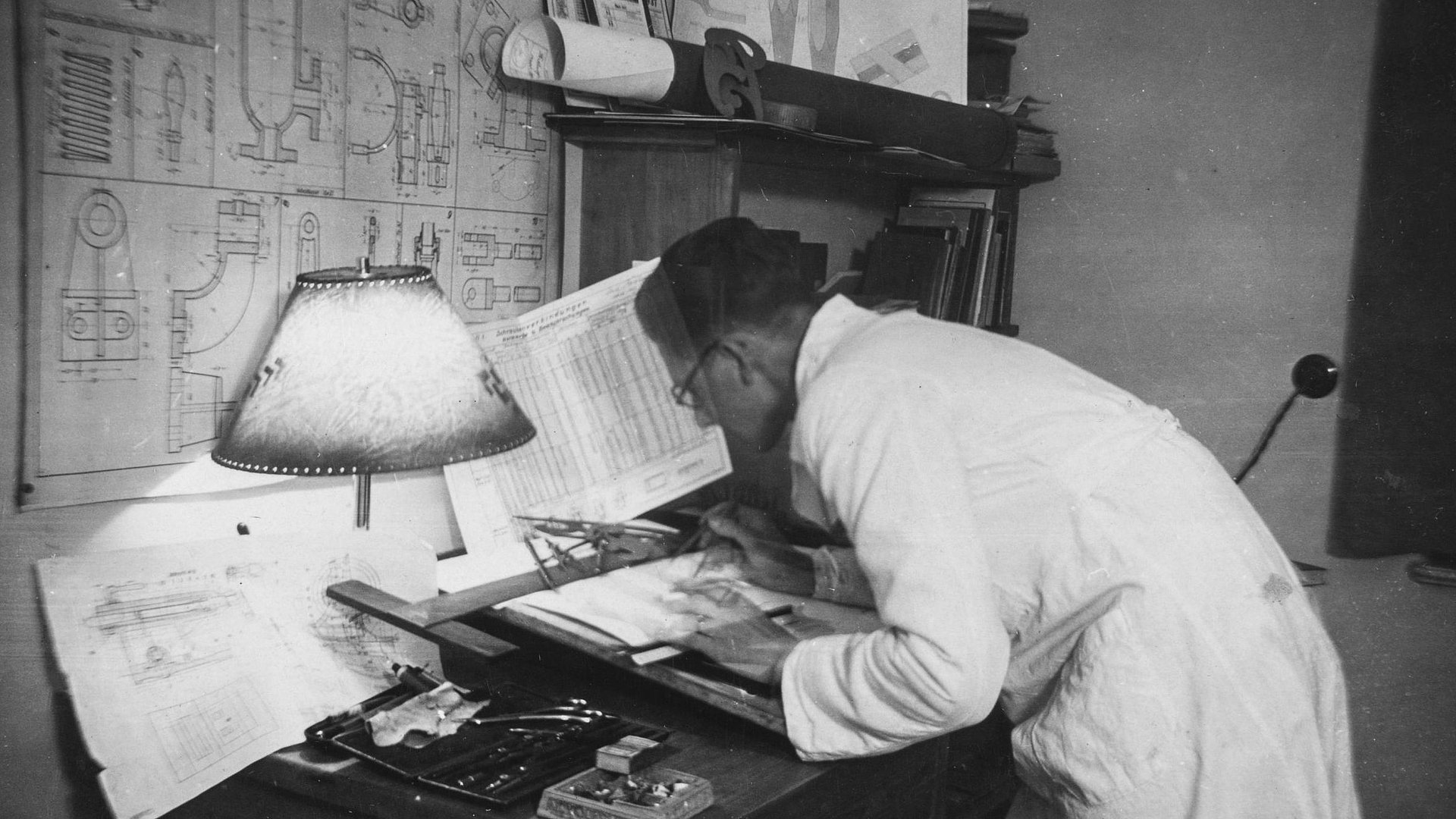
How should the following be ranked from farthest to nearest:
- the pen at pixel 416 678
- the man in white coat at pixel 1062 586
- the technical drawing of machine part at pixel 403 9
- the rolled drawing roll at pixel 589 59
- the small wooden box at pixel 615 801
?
the rolled drawing roll at pixel 589 59 < the technical drawing of machine part at pixel 403 9 < the pen at pixel 416 678 < the man in white coat at pixel 1062 586 < the small wooden box at pixel 615 801

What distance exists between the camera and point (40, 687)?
920mm

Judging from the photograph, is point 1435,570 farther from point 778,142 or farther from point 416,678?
point 416,678

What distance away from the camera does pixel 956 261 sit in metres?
1.00

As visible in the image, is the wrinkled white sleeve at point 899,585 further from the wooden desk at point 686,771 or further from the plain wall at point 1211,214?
the plain wall at point 1211,214

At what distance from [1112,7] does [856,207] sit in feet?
0.97

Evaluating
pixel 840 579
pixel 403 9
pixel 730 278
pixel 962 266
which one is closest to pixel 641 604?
pixel 840 579

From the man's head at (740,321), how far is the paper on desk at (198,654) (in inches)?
16.7

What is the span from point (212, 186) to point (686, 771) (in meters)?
0.67

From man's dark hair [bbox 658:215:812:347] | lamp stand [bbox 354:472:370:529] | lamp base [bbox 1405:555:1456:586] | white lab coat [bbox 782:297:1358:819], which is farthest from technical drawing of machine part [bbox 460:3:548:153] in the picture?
lamp base [bbox 1405:555:1456:586]

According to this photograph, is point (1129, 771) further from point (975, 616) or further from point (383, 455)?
point (383, 455)

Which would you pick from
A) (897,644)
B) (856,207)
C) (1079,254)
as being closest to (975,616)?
(897,644)

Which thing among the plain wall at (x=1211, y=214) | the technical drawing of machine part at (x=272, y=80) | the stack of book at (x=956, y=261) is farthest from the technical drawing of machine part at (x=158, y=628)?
the plain wall at (x=1211, y=214)

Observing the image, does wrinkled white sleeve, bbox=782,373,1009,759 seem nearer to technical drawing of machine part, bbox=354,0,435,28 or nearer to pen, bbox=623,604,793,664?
pen, bbox=623,604,793,664

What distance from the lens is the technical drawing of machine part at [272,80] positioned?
3.29ft
